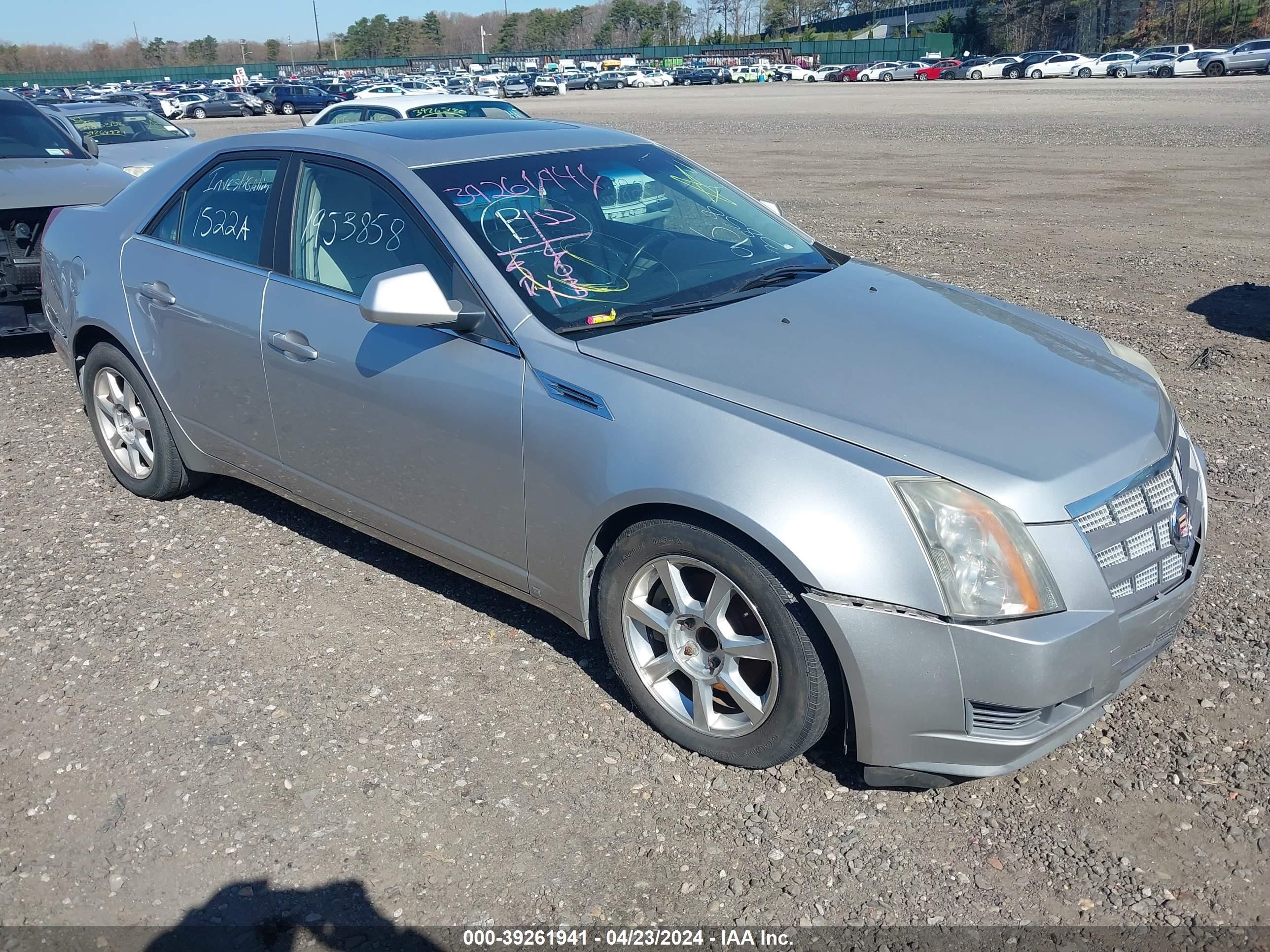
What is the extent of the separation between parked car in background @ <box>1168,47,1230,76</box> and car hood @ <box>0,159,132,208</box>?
2118 inches

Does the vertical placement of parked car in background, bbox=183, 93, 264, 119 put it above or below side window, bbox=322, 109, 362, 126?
above

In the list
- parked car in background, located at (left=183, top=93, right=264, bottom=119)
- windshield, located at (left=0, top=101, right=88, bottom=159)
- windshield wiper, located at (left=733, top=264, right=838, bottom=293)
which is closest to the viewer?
windshield wiper, located at (left=733, top=264, right=838, bottom=293)

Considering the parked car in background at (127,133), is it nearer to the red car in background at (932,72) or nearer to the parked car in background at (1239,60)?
the parked car in background at (1239,60)

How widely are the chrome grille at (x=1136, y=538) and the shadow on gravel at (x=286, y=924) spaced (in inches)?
75.9

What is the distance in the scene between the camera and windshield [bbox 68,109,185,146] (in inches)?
523

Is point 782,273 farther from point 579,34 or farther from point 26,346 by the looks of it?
point 579,34

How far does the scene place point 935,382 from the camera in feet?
9.98

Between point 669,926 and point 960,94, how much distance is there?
4436 cm

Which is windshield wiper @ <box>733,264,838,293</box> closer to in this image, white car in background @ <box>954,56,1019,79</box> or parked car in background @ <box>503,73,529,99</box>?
parked car in background @ <box>503,73,529,99</box>

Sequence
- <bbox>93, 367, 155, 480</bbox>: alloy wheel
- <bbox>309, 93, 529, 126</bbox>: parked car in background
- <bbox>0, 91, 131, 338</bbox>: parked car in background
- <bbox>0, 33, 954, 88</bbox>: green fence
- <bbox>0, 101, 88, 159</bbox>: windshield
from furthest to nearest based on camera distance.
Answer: <bbox>0, 33, 954, 88</bbox>: green fence
<bbox>309, 93, 529, 126</bbox>: parked car in background
<bbox>0, 101, 88, 159</bbox>: windshield
<bbox>0, 91, 131, 338</bbox>: parked car in background
<bbox>93, 367, 155, 480</bbox>: alloy wheel

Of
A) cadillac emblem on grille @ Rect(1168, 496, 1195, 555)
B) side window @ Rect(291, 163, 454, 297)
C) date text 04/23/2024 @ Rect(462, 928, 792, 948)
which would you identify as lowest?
date text 04/23/2024 @ Rect(462, 928, 792, 948)

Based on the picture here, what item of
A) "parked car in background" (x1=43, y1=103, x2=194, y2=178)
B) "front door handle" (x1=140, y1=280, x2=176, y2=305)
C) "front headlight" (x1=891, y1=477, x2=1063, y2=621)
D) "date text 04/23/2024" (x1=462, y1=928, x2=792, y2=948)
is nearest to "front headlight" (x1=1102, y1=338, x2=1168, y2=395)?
"front headlight" (x1=891, y1=477, x2=1063, y2=621)

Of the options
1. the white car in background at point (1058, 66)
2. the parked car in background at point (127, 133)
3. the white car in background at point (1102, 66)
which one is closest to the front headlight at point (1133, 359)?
the parked car in background at point (127, 133)

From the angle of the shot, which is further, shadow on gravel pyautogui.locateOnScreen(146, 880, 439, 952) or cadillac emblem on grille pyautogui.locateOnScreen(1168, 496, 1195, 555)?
cadillac emblem on grille pyautogui.locateOnScreen(1168, 496, 1195, 555)
